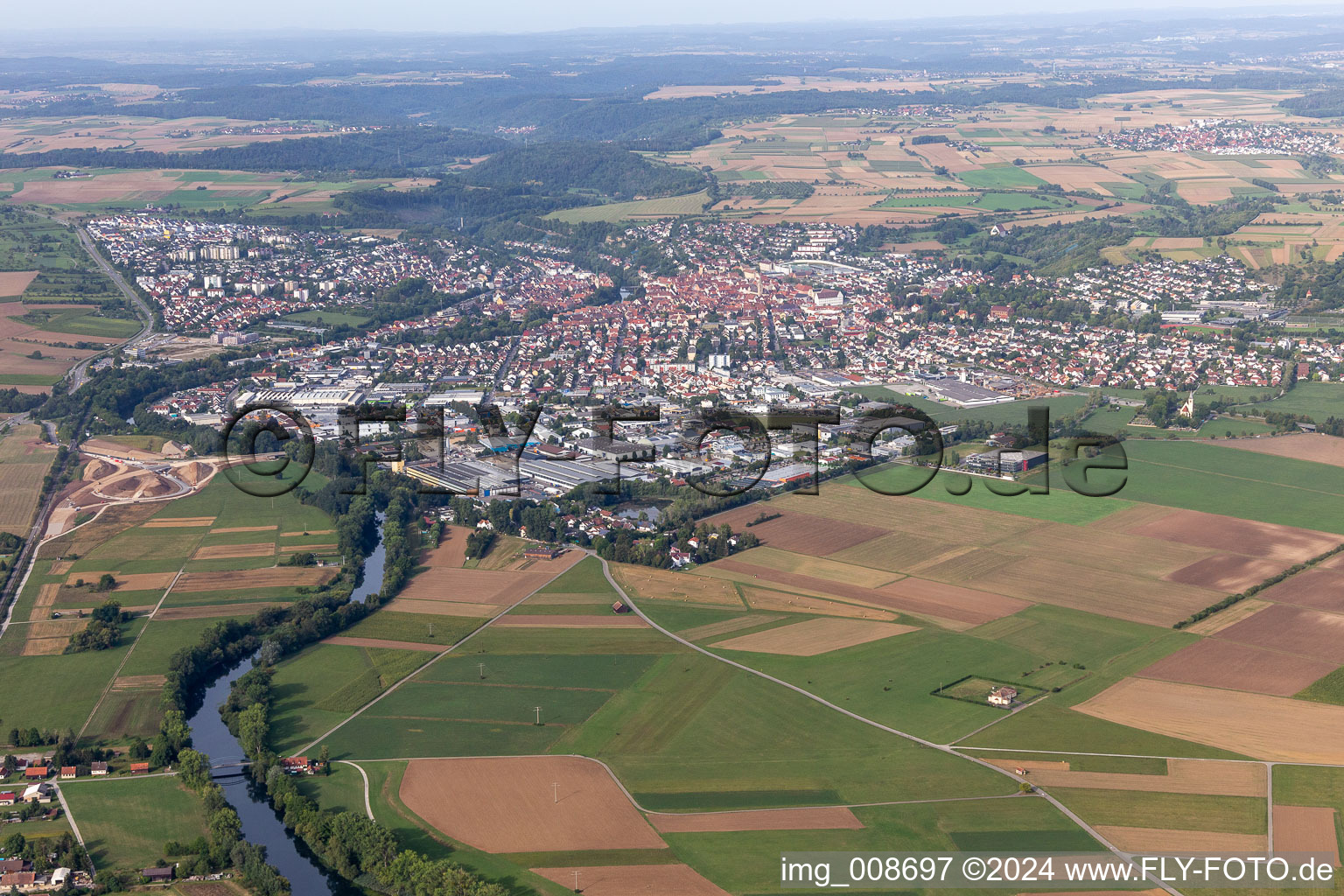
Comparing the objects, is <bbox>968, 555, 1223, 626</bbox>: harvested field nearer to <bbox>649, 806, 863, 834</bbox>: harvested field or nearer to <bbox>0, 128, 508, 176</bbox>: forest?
<bbox>649, 806, 863, 834</bbox>: harvested field

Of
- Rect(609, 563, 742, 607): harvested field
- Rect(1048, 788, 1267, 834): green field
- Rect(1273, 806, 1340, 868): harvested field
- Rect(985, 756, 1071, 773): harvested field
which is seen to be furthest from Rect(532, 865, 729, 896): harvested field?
Rect(609, 563, 742, 607): harvested field

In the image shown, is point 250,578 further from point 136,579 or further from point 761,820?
point 761,820

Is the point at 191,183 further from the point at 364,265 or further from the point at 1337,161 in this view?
the point at 1337,161

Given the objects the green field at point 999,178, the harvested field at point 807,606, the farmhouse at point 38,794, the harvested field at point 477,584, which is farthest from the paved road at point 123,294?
the green field at point 999,178

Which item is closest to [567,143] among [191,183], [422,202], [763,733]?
[422,202]

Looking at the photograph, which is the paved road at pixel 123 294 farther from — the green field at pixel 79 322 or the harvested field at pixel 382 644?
the harvested field at pixel 382 644

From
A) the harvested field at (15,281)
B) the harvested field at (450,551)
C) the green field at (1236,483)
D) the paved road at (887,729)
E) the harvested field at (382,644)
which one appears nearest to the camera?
the paved road at (887,729)
